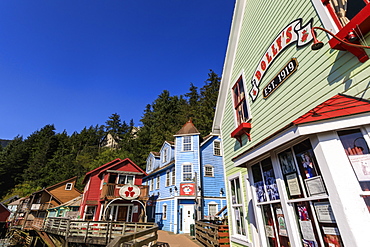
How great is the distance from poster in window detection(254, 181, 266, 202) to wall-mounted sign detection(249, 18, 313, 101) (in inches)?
102

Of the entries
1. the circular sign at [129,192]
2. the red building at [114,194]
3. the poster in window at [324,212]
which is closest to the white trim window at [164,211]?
the red building at [114,194]

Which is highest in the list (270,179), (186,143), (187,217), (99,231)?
(186,143)

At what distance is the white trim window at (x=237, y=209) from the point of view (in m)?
5.59

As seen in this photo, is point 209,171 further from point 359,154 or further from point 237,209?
point 359,154

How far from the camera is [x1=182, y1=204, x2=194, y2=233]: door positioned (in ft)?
50.4

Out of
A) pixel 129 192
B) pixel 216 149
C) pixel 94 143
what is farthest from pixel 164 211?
pixel 94 143

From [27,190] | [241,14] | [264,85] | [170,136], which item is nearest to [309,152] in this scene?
[264,85]

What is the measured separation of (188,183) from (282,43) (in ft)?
46.3

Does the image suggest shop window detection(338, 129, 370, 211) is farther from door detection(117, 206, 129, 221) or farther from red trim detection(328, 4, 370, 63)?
door detection(117, 206, 129, 221)

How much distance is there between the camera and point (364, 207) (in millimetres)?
2025

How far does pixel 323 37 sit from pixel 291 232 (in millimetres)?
3462

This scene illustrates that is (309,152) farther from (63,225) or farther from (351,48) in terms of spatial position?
(63,225)

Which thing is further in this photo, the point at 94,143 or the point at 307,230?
the point at 94,143

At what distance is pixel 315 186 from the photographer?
258cm
